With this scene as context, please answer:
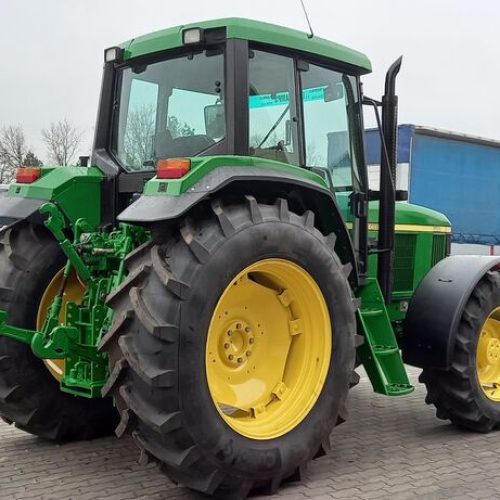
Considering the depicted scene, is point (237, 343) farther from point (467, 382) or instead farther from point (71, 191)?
point (467, 382)

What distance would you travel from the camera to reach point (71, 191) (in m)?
4.55

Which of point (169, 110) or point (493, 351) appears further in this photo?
point (493, 351)

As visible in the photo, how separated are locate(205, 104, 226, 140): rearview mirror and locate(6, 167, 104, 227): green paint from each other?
3.06 ft

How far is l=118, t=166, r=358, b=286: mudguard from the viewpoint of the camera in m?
3.41

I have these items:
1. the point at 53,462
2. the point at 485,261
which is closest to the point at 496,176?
the point at 485,261

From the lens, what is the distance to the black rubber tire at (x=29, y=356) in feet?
14.5

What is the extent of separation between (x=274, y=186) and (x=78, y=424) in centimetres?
221

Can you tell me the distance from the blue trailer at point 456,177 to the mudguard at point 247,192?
990 cm

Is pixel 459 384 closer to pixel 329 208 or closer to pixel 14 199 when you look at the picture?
pixel 329 208

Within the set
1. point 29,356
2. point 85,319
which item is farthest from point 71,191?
point 29,356

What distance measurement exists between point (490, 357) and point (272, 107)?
106 inches

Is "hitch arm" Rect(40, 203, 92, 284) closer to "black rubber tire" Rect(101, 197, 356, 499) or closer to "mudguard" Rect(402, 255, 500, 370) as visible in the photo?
"black rubber tire" Rect(101, 197, 356, 499)

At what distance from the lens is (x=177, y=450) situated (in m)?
3.37

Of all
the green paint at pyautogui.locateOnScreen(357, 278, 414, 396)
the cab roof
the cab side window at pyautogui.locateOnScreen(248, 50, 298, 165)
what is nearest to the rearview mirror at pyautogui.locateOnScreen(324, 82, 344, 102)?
the cab roof
